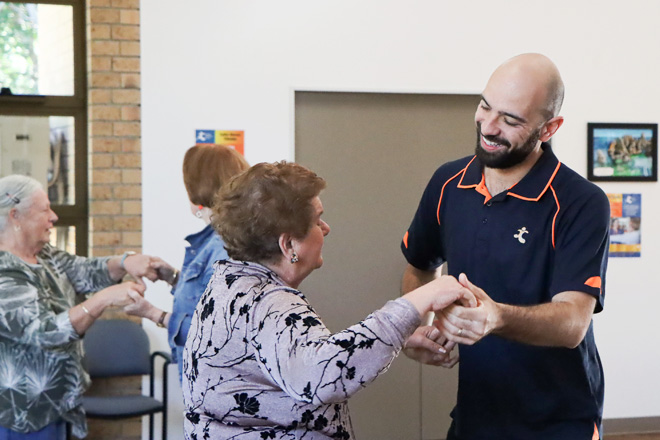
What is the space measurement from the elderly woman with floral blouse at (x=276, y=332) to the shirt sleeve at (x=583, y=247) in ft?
1.42

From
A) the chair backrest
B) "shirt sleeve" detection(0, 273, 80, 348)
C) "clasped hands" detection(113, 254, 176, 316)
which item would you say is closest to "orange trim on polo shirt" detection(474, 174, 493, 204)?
"clasped hands" detection(113, 254, 176, 316)

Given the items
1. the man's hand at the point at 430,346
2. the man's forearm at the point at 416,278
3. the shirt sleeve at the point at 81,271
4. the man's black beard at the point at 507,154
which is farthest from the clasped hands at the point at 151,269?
the man's black beard at the point at 507,154

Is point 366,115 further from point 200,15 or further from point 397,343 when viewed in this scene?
point 397,343

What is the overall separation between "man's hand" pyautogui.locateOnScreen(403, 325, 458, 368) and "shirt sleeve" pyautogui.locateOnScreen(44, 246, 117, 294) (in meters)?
2.12

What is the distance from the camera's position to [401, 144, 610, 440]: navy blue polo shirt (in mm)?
2059

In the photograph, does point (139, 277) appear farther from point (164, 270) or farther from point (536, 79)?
point (536, 79)

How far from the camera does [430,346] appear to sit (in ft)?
6.87

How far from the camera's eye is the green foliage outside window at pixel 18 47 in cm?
500

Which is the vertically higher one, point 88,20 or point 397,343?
point 88,20

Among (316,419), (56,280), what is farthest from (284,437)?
(56,280)

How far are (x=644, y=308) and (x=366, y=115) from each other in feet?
8.11

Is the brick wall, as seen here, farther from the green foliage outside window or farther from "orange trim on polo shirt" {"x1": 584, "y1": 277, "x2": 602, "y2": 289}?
"orange trim on polo shirt" {"x1": 584, "y1": 277, "x2": 602, "y2": 289}

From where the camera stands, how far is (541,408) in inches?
82.3

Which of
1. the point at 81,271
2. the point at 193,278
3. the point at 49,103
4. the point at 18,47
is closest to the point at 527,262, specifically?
the point at 193,278
